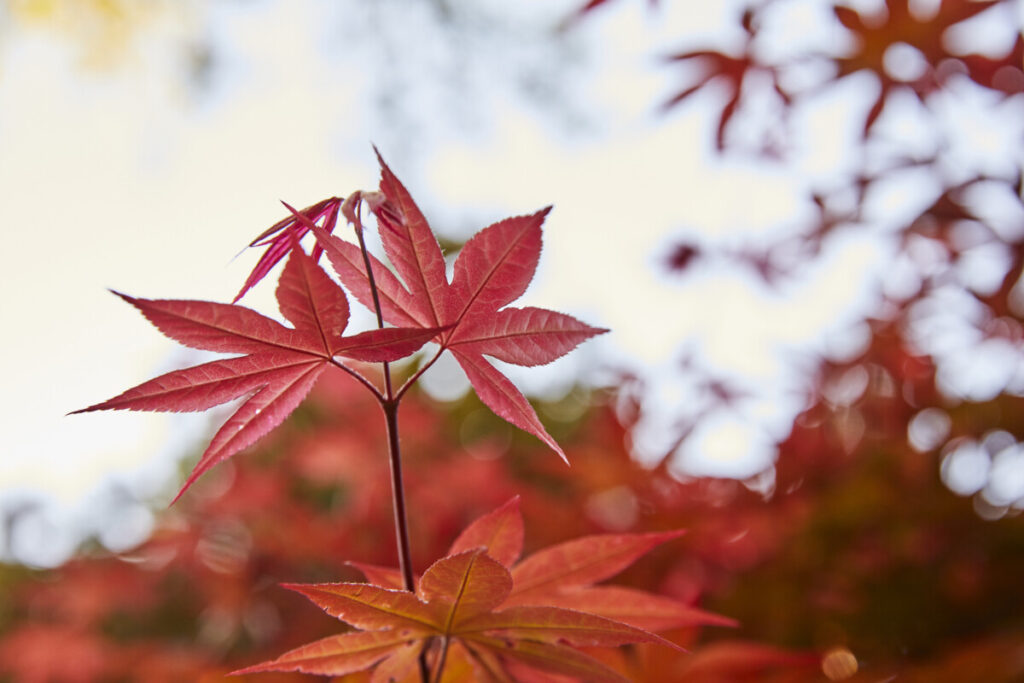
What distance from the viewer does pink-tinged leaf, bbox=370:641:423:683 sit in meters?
0.44

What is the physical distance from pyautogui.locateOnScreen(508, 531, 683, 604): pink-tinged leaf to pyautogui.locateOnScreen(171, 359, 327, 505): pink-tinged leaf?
0.18 m

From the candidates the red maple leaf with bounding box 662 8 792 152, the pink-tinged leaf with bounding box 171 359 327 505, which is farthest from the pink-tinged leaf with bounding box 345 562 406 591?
the red maple leaf with bounding box 662 8 792 152

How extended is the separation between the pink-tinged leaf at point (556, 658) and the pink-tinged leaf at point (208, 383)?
0.61 ft

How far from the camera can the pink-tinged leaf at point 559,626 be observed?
15.5 inches

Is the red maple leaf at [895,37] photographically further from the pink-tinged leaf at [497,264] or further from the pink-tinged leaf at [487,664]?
the pink-tinged leaf at [487,664]

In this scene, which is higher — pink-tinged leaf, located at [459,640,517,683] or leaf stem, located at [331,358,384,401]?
leaf stem, located at [331,358,384,401]

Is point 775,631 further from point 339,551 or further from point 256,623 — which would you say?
point 256,623

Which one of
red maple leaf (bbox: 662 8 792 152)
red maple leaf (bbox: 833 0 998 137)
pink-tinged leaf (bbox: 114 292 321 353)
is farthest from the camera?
red maple leaf (bbox: 662 8 792 152)

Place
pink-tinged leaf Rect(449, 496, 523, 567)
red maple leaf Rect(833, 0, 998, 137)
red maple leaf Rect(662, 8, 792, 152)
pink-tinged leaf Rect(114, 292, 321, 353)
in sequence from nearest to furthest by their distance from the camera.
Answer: pink-tinged leaf Rect(114, 292, 321, 353), pink-tinged leaf Rect(449, 496, 523, 567), red maple leaf Rect(833, 0, 998, 137), red maple leaf Rect(662, 8, 792, 152)

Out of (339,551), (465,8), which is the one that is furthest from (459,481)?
(465,8)

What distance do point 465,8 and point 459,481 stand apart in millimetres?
1813

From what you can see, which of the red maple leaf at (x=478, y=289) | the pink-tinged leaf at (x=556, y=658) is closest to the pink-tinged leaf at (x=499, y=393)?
the red maple leaf at (x=478, y=289)

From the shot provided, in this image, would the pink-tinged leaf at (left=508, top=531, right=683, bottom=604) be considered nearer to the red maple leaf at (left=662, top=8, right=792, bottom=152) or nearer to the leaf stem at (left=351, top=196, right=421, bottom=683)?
the leaf stem at (left=351, top=196, right=421, bottom=683)

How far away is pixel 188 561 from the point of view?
1681 millimetres
